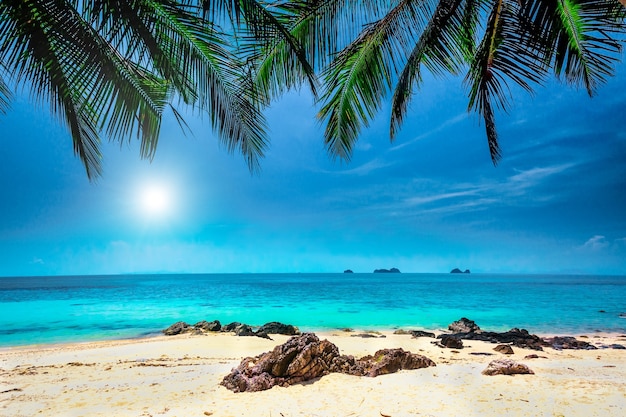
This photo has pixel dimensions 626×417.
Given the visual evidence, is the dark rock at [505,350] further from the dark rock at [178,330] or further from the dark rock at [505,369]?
the dark rock at [178,330]

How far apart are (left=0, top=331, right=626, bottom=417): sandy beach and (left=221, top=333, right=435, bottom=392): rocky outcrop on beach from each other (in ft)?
0.52

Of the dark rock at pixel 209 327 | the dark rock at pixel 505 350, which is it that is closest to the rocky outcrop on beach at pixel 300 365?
the dark rock at pixel 505 350

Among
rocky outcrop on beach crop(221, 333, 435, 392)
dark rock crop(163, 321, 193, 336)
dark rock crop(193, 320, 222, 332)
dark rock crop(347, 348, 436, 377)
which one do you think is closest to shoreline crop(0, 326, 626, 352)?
dark rock crop(163, 321, 193, 336)

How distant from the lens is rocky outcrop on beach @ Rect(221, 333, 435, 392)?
5020 mm

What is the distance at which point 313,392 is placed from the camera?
15.5 ft

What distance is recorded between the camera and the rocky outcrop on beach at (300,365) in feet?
16.5

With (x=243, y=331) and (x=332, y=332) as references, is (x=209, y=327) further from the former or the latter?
(x=332, y=332)

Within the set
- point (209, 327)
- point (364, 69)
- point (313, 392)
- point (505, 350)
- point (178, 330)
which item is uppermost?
point (364, 69)

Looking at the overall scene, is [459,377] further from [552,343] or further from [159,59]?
[552,343]

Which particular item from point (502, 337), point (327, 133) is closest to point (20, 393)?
point (327, 133)

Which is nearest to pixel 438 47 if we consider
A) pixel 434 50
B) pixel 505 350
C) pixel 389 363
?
pixel 434 50

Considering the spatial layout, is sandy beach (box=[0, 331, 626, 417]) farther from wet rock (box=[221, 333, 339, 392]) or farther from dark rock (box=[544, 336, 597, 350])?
dark rock (box=[544, 336, 597, 350])

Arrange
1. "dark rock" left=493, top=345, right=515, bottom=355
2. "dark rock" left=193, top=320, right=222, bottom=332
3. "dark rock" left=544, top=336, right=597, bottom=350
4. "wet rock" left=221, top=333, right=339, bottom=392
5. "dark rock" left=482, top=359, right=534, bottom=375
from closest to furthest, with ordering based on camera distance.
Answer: "wet rock" left=221, top=333, right=339, bottom=392 < "dark rock" left=482, top=359, right=534, bottom=375 < "dark rock" left=493, top=345, right=515, bottom=355 < "dark rock" left=544, top=336, right=597, bottom=350 < "dark rock" left=193, top=320, right=222, bottom=332

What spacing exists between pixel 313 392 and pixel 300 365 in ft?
1.80
